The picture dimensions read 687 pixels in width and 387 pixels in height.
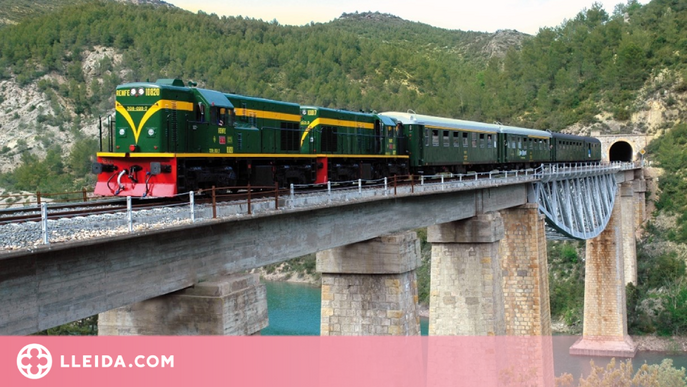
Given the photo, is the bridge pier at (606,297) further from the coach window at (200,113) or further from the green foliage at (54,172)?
the green foliage at (54,172)

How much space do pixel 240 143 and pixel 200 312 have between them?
250 inches

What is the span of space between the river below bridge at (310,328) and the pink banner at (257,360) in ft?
75.5

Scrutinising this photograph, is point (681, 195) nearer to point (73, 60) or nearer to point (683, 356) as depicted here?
point (683, 356)

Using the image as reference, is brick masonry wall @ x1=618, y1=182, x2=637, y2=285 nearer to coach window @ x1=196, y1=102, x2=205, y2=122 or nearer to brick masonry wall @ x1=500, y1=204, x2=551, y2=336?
brick masonry wall @ x1=500, y1=204, x2=551, y2=336

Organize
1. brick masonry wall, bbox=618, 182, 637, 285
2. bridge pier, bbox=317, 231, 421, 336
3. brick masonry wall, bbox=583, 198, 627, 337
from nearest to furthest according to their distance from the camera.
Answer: bridge pier, bbox=317, 231, 421, 336 < brick masonry wall, bbox=583, 198, 627, 337 < brick masonry wall, bbox=618, 182, 637, 285

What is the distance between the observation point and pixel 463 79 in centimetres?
13275

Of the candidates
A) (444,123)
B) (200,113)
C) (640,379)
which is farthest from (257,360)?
(640,379)

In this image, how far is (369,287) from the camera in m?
20.1

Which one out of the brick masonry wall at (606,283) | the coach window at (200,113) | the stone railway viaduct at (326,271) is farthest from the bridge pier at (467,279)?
the brick masonry wall at (606,283)

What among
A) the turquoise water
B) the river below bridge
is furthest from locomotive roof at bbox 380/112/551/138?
the turquoise water

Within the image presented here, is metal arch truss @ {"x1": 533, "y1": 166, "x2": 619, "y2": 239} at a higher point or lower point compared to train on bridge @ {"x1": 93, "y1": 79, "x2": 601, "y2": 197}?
lower

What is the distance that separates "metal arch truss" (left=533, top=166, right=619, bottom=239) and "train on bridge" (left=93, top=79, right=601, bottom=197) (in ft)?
30.2

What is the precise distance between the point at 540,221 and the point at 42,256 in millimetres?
28144

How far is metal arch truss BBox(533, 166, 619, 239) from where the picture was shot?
3784 cm
